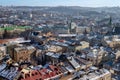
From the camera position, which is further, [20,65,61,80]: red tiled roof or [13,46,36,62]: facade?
[13,46,36,62]: facade

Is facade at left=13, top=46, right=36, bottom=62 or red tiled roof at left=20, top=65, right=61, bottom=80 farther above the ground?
red tiled roof at left=20, top=65, right=61, bottom=80

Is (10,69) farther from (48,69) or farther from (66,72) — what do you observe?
(66,72)

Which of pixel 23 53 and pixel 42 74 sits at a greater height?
pixel 42 74

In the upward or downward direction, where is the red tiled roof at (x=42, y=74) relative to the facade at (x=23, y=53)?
upward

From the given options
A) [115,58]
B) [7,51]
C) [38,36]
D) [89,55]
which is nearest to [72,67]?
[89,55]

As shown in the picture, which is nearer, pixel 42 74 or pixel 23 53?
pixel 42 74

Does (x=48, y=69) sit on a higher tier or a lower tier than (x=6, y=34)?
higher

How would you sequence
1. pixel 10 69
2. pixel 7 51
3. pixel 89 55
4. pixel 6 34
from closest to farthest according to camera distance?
pixel 10 69 → pixel 89 55 → pixel 7 51 → pixel 6 34

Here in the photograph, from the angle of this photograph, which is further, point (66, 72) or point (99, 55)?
point (99, 55)

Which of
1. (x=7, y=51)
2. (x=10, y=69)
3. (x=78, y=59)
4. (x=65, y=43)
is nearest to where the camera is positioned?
(x=10, y=69)

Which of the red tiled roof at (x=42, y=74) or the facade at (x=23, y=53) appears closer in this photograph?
the red tiled roof at (x=42, y=74)
